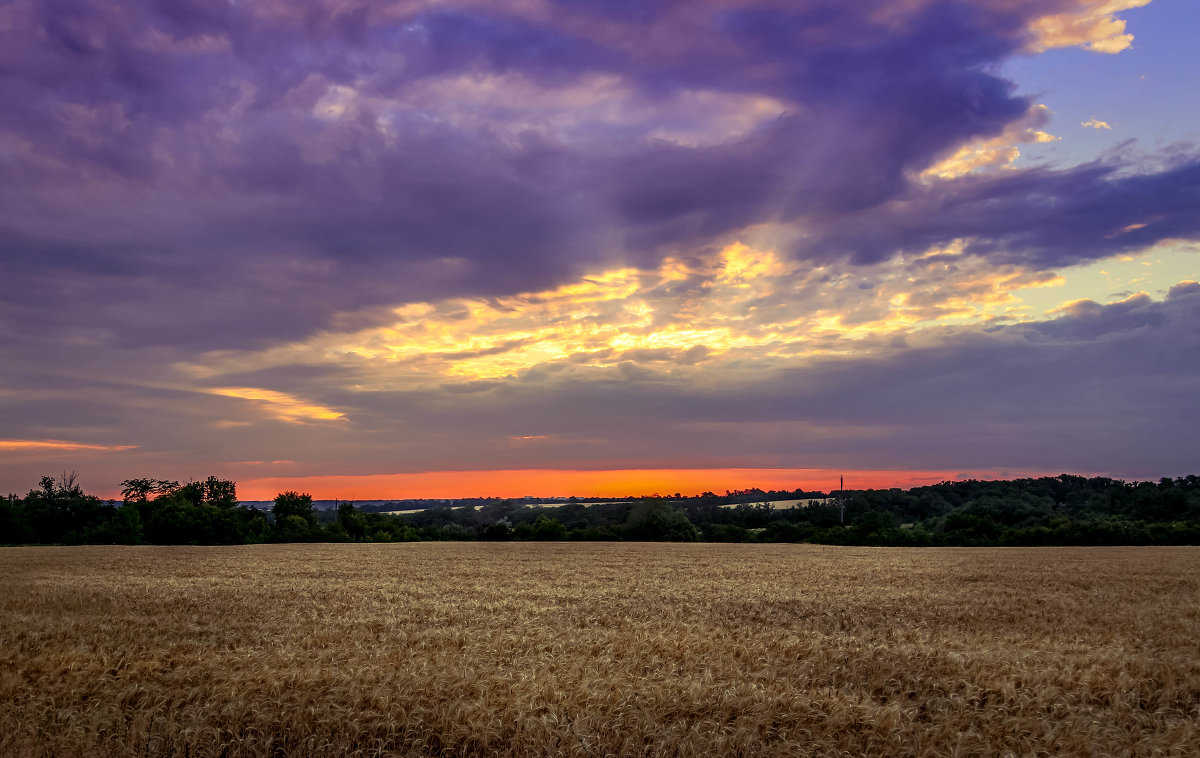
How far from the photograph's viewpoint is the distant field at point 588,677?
7.22 m

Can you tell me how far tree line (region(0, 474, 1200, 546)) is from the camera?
232 feet

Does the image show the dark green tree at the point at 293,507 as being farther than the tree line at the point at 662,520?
Yes

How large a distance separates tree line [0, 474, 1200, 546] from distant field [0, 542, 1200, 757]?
197ft

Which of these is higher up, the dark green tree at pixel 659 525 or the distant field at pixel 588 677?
the distant field at pixel 588 677

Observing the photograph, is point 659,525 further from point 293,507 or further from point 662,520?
point 293,507

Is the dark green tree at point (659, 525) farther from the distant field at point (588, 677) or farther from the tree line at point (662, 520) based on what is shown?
the distant field at point (588, 677)

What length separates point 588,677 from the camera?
8.73m

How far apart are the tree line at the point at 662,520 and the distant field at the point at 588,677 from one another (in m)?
59.9

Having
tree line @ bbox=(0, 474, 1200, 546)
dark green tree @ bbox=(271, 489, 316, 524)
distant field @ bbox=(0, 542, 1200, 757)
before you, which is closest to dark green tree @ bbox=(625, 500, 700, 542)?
tree line @ bbox=(0, 474, 1200, 546)

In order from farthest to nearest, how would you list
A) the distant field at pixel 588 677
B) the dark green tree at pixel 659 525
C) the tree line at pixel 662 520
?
1. the dark green tree at pixel 659 525
2. the tree line at pixel 662 520
3. the distant field at pixel 588 677

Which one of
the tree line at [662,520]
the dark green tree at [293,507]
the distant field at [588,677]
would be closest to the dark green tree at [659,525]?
the tree line at [662,520]

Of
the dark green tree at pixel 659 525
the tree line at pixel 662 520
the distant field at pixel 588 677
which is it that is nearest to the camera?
the distant field at pixel 588 677

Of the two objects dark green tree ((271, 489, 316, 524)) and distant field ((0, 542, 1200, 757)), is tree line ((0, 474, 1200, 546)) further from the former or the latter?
distant field ((0, 542, 1200, 757))

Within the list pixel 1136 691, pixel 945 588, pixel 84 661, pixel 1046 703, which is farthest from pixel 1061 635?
pixel 84 661
